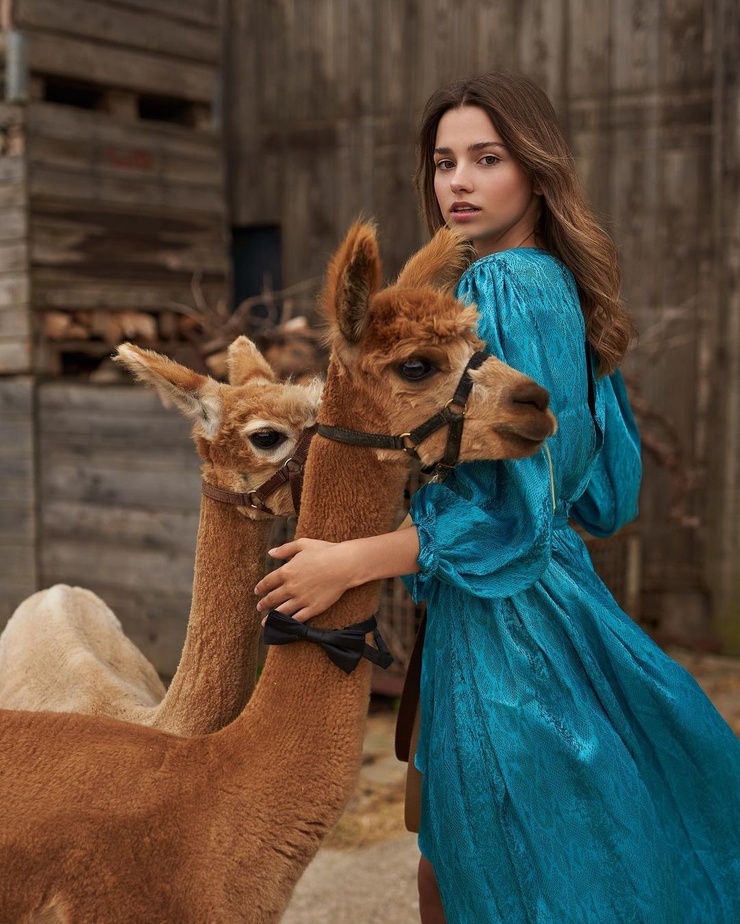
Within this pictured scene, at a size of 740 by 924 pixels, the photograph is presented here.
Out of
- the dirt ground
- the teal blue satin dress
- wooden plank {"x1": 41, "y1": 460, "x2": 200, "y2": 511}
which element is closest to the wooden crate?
wooden plank {"x1": 41, "y1": 460, "x2": 200, "y2": 511}

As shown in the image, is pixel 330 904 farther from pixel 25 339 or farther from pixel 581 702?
pixel 25 339

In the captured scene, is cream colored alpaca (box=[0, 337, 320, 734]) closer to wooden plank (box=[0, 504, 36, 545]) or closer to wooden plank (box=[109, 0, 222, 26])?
wooden plank (box=[0, 504, 36, 545])

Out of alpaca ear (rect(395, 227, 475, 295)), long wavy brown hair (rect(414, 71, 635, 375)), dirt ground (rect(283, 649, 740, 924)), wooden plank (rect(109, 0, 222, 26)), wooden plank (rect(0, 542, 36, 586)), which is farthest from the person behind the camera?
wooden plank (rect(109, 0, 222, 26))

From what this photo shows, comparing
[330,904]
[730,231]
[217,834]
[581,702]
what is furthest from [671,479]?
[217,834]

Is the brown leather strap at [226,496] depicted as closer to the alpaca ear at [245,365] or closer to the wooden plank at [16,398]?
the alpaca ear at [245,365]

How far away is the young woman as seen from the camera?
72.1 inches

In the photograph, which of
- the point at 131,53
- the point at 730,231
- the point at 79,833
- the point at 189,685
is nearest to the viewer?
the point at 79,833

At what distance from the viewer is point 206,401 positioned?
2480 millimetres

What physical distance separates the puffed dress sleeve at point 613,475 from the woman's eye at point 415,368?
24.4 inches

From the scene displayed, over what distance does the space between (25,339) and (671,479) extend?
349 cm

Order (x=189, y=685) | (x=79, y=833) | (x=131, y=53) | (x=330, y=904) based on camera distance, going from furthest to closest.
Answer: (x=131, y=53)
(x=330, y=904)
(x=189, y=685)
(x=79, y=833)

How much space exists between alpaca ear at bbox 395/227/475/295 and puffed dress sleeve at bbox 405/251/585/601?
0.05m

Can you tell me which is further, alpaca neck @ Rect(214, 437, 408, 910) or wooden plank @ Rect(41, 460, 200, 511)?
wooden plank @ Rect(41, 460, 200, 511)

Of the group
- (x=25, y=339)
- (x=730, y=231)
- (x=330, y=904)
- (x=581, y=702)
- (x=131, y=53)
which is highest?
(x=131, y=53)
